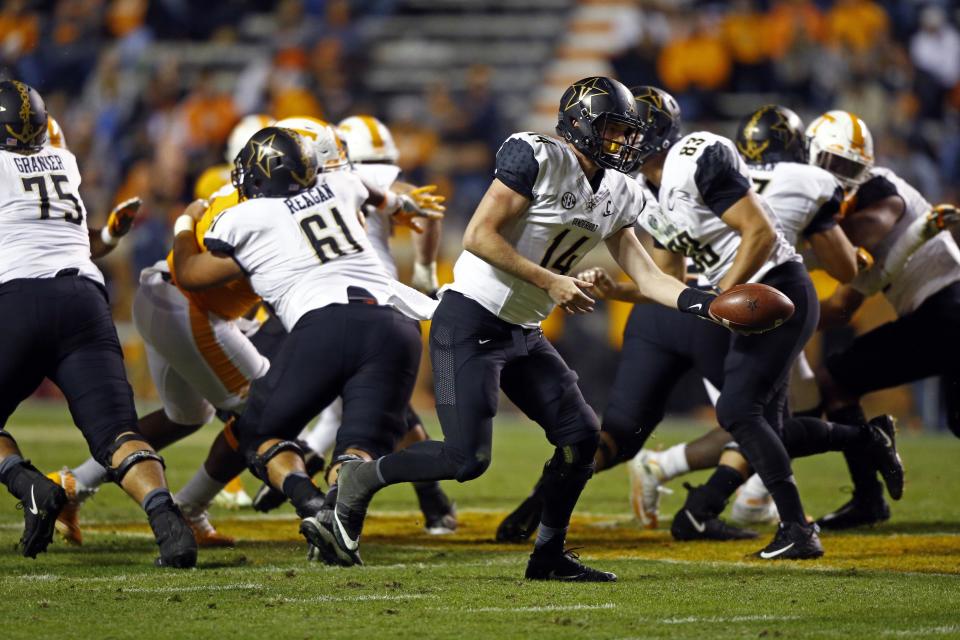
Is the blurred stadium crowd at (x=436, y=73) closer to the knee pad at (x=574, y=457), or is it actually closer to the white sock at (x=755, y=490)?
the white sock at (x=755, y=490)

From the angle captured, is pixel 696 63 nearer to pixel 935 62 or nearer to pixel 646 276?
pixel 935 62

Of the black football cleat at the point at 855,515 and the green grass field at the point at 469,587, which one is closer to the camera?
the green grass field at the point at 469,587

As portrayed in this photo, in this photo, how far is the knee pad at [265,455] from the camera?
5258 millimetres

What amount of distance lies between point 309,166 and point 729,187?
1.58m

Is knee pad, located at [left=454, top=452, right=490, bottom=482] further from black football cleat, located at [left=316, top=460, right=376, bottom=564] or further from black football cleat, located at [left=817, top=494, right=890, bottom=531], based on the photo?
black football cleat, located at [left=817, top=494, right=890, bottom=531]

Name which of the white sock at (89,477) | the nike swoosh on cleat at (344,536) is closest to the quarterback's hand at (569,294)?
the nike swoosh on cleat at (344,536)

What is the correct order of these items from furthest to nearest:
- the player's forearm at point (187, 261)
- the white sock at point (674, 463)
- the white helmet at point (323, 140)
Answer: the white sock at point (674, 463), the white helmet at point (323, 140), the player's forearm at point (187, 261)

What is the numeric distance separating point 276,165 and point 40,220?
883 millimetres

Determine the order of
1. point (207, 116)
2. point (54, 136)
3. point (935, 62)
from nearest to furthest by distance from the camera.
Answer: point (54, 136), point (935, 62), point (207, 116)

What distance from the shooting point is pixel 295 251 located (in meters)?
5.37

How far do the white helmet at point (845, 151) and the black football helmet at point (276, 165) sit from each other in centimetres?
230

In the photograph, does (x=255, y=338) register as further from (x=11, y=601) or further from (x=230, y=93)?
(x=230, y=93)

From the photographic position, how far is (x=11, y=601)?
172 inches

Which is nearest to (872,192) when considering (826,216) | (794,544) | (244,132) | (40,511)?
(826,216)
